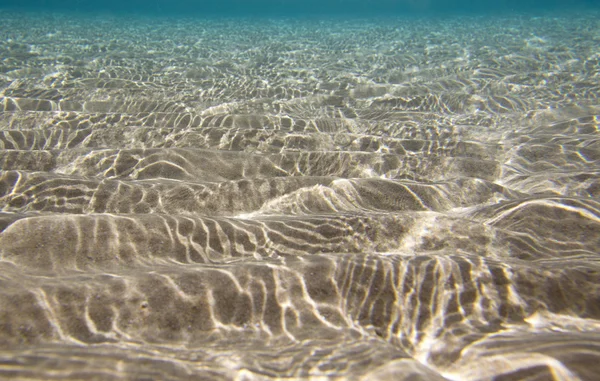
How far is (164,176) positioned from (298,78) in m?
11.1

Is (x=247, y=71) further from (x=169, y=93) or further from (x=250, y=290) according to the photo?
(x=250, y=290)

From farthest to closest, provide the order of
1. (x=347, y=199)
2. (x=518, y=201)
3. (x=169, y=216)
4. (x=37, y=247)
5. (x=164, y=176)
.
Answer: (x=164, y=176), (x=347, y=199), (x=518, y=201), (x=169, y=216), (x=37, y=247)

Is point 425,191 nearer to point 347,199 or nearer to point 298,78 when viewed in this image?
point 347,199

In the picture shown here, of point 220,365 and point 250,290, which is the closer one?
point 220,365

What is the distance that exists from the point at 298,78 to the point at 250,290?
1355 cm

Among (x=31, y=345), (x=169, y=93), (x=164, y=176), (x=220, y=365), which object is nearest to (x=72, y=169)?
(x=164, y=176)

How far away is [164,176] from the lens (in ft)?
17.0

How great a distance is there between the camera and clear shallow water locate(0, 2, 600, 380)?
2.11 meters

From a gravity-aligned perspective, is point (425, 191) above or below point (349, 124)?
below

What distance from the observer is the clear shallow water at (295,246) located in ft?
6.91

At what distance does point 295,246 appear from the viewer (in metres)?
3.59

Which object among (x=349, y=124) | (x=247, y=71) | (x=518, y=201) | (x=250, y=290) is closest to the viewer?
(x=250, y=290)

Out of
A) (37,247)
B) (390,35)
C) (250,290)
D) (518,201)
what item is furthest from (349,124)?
(390,35)

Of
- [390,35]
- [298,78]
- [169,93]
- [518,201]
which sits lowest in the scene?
[518,201]
